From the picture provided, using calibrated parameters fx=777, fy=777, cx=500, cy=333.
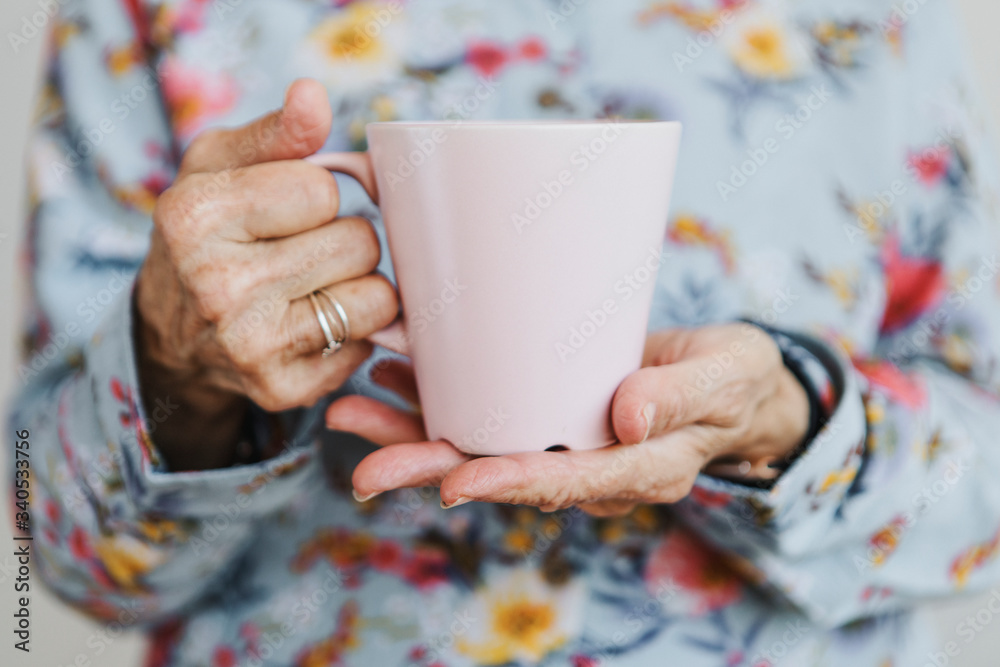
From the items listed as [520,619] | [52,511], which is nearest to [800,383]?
[520,619]

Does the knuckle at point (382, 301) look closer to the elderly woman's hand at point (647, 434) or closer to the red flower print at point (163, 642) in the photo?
the elderly woman's hand at point (647, 434)

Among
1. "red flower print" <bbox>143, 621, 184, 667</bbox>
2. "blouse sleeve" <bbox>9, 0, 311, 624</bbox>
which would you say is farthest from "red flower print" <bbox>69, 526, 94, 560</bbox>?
"red flower print" <bbox>143, 621, 184, 667</bbox>

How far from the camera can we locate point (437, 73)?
70cm

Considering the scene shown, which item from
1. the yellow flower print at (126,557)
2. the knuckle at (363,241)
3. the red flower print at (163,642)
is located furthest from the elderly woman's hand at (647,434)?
the red flower print at (163,642)

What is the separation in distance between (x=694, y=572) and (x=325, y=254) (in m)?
0.43

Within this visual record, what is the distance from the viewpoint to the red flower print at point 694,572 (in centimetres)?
68

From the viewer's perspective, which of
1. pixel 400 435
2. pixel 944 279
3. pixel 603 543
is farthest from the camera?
pixel 944 279

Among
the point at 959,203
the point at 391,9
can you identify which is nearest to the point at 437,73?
the point at 391,9

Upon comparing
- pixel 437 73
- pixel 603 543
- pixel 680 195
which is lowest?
pixel 603 543

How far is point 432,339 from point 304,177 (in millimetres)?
120

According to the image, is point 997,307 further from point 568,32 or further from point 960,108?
point 568,32

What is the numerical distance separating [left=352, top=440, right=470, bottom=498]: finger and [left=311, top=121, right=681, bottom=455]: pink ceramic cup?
0.01m

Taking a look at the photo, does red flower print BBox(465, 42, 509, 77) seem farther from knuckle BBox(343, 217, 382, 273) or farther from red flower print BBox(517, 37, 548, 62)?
knuckle BBox(343, 217, 382, 273)

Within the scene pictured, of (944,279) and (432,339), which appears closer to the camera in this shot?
(432,339)
